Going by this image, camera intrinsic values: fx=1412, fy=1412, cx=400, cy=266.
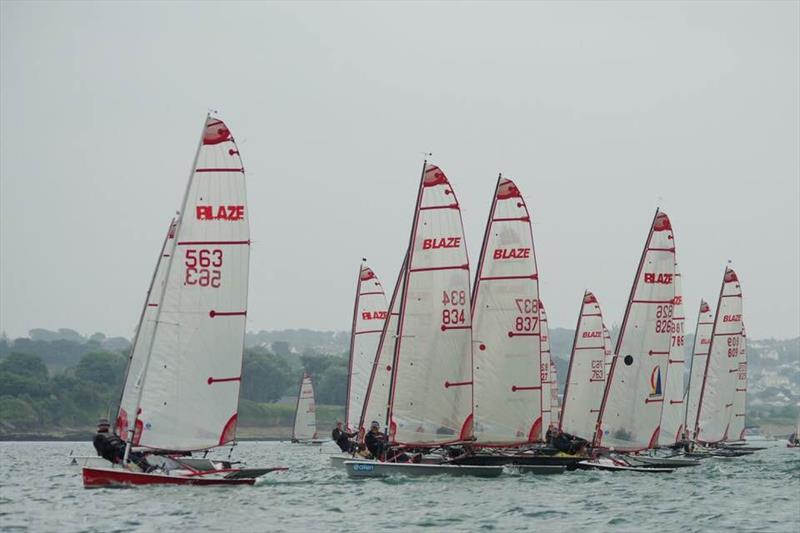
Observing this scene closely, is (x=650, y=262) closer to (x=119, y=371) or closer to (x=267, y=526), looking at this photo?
(x=267, y=526)

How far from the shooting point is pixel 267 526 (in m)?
30.1

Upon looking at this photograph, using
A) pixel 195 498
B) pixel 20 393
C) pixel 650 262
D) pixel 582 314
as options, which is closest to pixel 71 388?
pixel 20 393

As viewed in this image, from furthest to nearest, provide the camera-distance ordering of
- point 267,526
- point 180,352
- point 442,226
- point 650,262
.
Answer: point 650,262
point 442,226
point 180,352
point 267,526

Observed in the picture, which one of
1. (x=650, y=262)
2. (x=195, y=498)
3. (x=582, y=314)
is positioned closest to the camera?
(x=195, y=498)

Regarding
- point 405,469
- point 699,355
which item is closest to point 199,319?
point 405,469

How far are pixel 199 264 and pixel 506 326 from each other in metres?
14.3

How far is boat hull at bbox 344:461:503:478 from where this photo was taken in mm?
42625

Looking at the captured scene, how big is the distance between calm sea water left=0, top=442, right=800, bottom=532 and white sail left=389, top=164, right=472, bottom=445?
266cm

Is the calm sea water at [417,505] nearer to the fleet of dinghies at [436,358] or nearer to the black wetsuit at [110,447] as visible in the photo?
the black wetsuit at [110,447]

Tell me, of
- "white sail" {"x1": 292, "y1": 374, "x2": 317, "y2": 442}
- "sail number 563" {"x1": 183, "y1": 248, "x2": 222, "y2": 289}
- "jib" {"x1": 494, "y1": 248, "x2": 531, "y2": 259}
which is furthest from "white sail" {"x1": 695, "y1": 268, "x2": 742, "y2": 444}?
"white sail" {"x1": 292, "y1": 374, "x2": 317, "y2": 442}

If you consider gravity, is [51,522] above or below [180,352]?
below

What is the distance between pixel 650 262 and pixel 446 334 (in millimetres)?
10237

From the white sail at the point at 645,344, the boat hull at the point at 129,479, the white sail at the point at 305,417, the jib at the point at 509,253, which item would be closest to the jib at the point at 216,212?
the boat hull at the point at 129,479

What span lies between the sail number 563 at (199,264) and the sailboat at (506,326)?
13265mm
